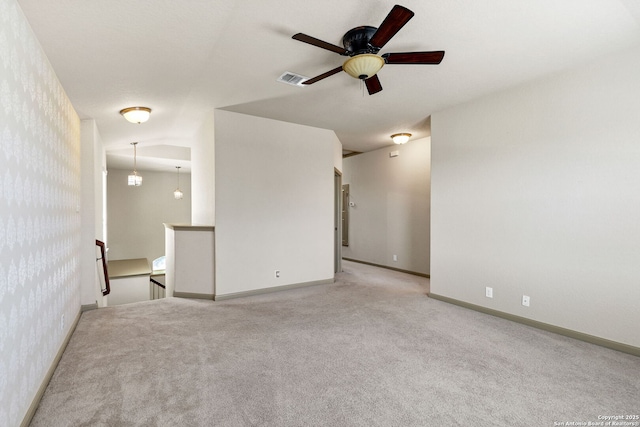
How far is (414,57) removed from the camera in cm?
247

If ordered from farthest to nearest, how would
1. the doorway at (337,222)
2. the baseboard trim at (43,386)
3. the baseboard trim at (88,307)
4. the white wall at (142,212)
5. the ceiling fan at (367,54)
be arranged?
the white wall at (142,212)
the doorway at (337,222)
the baseboard trim at (88,307)
the ceiling fan at (367,54)
the baseboard trim at (43,386)

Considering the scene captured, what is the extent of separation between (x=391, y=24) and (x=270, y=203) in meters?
3.30

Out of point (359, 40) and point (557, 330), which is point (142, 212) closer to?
point (359, 40)

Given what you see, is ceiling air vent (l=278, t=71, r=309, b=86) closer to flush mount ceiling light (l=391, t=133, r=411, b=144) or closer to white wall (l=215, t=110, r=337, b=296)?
white wall (l=215, t=110, r=337, b=296)

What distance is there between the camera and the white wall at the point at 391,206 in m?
6.15

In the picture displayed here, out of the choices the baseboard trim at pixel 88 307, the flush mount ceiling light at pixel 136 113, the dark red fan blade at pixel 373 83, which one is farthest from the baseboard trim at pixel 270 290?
the dark red fan blade at pixel 373 83

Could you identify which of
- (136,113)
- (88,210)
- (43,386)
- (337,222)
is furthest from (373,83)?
(337,222)

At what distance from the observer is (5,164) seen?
5.39 feet

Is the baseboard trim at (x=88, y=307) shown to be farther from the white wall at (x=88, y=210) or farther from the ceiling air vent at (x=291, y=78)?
the ceiling air vent at (x=291, y=78)

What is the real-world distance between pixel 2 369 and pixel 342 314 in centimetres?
299

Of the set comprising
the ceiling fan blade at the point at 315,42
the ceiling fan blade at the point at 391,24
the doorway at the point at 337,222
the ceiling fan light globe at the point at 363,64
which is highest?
the ceiling fan blade at the point at 391,24

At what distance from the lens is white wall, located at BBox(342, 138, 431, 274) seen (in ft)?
20.2

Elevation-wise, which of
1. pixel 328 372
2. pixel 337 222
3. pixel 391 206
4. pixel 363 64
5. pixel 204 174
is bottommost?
pixel 328 372

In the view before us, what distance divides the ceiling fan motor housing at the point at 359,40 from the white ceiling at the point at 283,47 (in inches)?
1.7
